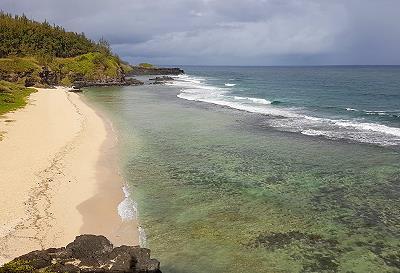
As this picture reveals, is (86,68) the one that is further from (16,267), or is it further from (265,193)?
(16,267)

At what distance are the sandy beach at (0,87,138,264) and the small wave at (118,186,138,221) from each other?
0.83ft

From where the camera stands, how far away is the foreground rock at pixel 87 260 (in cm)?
1059

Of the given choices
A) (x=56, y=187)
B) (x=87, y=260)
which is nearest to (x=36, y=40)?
(x=56, y=187)

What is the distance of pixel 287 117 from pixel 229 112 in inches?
276

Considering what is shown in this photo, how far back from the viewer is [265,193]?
19078 millimetres

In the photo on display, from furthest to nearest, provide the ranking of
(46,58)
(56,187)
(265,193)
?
(46,58) < (265,193) < (56,187)

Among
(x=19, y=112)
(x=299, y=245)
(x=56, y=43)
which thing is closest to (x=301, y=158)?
(x=299, y=245)

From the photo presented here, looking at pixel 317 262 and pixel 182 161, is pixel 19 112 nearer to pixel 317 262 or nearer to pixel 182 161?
pixel 182 161

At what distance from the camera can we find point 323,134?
1299 inches

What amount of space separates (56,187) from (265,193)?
9.99 meters

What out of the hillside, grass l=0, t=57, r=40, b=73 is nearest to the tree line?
the hillside

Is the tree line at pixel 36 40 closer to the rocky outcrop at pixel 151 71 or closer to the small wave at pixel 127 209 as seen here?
the rocky outcrop at pixel 151 71

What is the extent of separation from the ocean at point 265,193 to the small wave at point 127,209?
0.28 feet

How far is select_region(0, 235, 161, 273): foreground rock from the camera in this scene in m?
10.6
